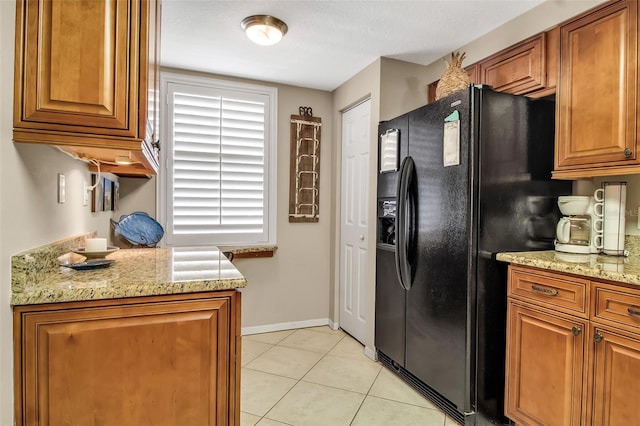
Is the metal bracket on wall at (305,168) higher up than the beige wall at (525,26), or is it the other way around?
Answer: the beige wall at (525,26)

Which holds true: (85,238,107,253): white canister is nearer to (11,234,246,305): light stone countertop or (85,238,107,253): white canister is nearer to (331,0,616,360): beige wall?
(11,234,246,305): light stone countertop

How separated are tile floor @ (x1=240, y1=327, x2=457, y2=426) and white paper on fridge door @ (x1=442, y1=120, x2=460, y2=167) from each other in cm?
146

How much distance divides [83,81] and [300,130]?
95.5 inches

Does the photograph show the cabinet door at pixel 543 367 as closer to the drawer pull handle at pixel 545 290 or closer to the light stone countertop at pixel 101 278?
the drawer pull handle at pixel 545 290

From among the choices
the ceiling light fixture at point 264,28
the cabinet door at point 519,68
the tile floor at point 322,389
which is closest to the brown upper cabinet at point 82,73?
the ceiling light fixture at point 264,28

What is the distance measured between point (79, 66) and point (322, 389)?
2181 mm

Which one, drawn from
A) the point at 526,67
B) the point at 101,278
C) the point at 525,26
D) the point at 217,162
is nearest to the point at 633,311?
the point at 526,67

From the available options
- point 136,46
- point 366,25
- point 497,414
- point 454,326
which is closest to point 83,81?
point 136,46

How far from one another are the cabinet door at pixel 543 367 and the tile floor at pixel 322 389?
0.43m

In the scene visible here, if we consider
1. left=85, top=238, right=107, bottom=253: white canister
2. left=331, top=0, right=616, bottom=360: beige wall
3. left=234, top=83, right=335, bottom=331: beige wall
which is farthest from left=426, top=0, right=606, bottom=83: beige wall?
left=85, top=238, right=107, bottom=253: white canister

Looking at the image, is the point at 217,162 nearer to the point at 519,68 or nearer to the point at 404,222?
the point at 404,222

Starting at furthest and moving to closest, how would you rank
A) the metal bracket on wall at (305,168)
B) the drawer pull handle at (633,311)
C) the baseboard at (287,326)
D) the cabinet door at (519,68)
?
the metal bracket on wall at (305,168)
the baseboard at (287,326)
the cabinet door at (519,68)
the drawer pull handle at (633,311)

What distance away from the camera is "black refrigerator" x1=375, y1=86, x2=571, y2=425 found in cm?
190

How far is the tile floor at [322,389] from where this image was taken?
2.04 meters
